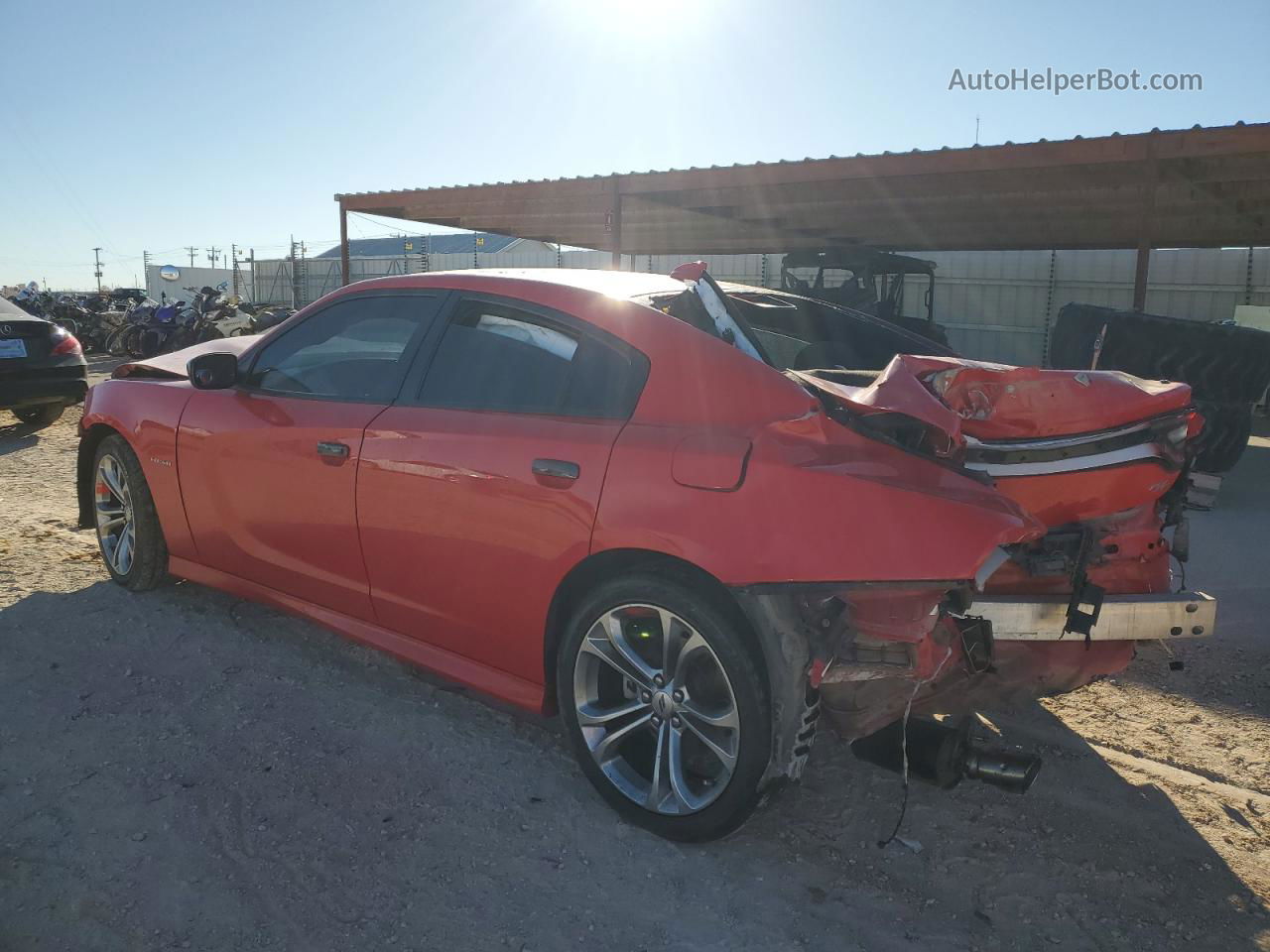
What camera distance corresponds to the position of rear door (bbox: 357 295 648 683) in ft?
8.87

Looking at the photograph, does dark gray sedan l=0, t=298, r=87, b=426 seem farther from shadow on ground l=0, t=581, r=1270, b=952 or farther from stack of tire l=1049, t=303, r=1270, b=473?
stack of tire l=1049, t=303, r=1270, b=473

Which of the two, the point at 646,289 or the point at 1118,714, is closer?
the point at 646,289

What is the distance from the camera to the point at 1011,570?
8.18 ft

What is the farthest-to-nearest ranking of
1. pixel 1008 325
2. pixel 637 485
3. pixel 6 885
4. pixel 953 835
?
pixel 1008 325 < pixel 953 835 < pixel 637 485 < pixel 6 885

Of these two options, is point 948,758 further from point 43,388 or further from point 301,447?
point 43,388

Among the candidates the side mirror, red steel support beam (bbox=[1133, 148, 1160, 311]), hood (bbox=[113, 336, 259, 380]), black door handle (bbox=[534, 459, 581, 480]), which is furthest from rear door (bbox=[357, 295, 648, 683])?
red steel support beam (bbox=[1133, 148, 1160, 311])

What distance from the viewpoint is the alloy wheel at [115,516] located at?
432 centimetres

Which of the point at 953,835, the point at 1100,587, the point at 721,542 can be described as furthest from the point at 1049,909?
the point at 721,542

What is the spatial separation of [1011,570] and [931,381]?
57cm

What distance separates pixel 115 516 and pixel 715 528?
3414 mm

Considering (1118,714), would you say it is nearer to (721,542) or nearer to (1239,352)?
(721,542)

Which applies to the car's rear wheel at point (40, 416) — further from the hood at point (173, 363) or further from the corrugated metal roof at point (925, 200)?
the corrugated metal roof at point (925, 200)

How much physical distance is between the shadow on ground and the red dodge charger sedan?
0.23 m

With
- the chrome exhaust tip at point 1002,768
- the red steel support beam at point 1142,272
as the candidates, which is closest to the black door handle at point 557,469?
the chrome exhaust tip at point 1002,768
